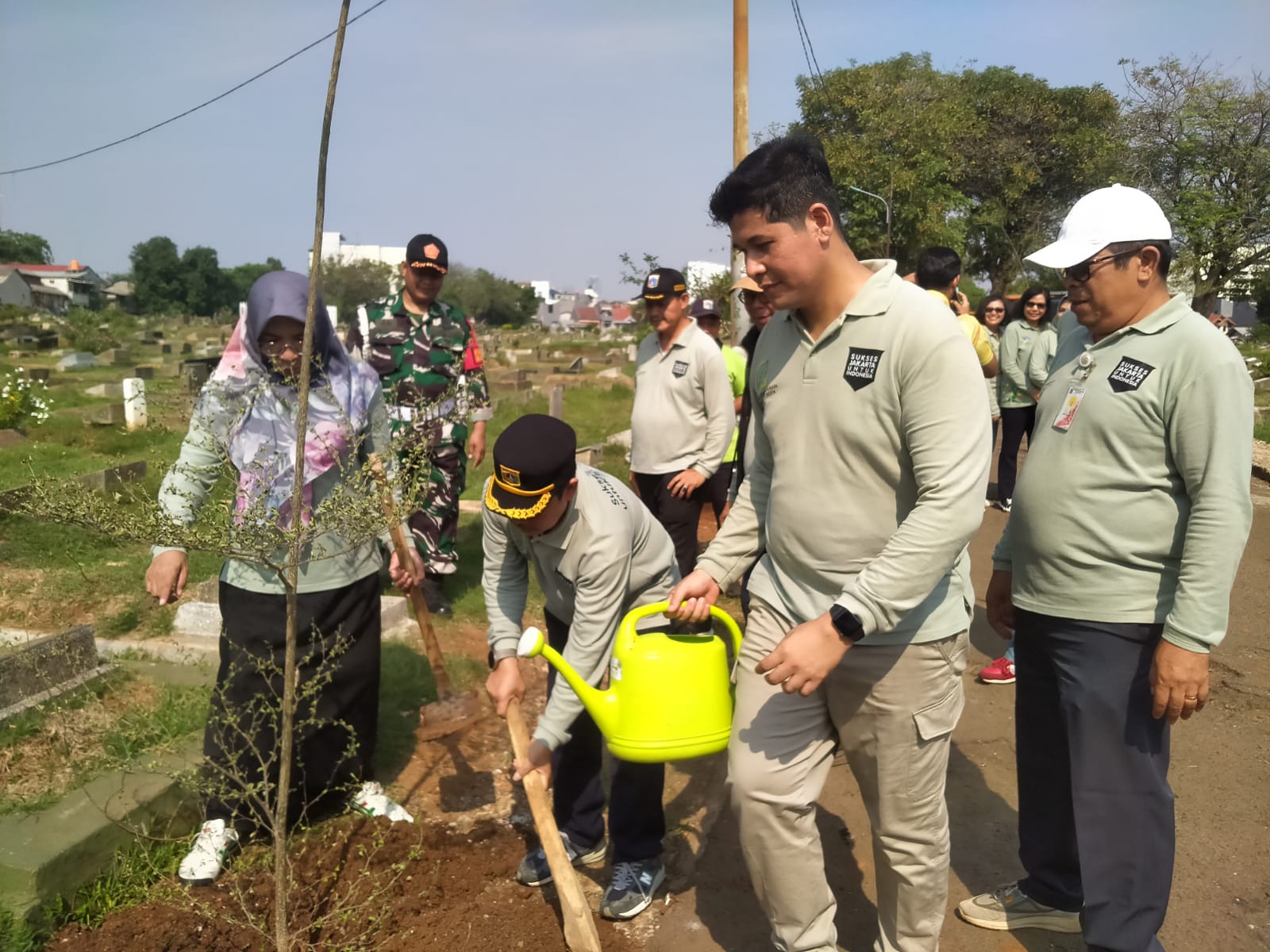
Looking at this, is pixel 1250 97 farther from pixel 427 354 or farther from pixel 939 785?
pixel 939 785

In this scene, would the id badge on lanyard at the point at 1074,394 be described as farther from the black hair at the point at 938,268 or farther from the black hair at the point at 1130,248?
the black hair at the point at 938,268

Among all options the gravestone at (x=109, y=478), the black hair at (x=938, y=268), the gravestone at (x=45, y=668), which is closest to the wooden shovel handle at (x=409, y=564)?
the gravestone at (x=45, y=668)

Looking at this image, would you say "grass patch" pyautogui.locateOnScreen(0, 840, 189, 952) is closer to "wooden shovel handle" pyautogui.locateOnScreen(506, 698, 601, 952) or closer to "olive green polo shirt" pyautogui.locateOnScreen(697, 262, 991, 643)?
"wooden shovel handle" pyautogui.locateOnScreen(506, 698, 601, 952)

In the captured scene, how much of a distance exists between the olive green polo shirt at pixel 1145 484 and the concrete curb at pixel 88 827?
7.95 feet

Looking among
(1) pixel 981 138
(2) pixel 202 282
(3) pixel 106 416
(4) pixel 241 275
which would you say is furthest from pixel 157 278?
(3) pixel 106 416

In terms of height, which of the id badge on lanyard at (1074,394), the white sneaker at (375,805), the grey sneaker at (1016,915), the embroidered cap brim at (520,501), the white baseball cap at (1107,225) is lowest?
the grey sneaker at (1016,915)

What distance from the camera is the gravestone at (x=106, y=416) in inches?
485

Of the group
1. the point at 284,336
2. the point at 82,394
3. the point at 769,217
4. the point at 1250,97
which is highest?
the point at 1250,97

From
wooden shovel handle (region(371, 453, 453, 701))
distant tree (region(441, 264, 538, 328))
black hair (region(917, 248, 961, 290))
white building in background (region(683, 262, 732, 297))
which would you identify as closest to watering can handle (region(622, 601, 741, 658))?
A: wooden shovel handle (region(371, 453, 453, 701))

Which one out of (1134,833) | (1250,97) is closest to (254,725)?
(1134,833)

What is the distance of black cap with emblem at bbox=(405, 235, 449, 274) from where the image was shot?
496cm

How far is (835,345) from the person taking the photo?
207cm

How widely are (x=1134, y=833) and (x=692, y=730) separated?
3.53ft

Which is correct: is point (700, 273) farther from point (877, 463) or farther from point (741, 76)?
point (877, 463)
